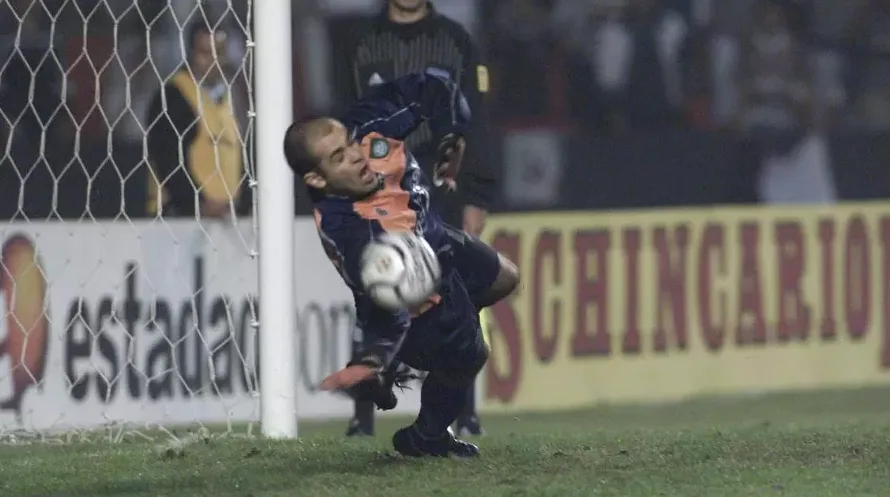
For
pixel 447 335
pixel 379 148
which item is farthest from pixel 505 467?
pixel 379 148

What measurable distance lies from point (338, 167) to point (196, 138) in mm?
2619

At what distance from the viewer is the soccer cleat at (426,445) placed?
5297mm

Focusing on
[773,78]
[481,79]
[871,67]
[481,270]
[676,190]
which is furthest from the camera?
[871,67]

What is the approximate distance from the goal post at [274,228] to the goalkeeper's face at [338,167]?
1.32 metres

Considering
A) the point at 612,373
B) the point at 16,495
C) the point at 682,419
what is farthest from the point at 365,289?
the point at 612,373

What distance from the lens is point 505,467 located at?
514 centimetres

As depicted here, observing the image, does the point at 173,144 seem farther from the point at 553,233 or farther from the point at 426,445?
the point at 426,445

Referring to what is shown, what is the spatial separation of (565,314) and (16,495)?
13.0 feet

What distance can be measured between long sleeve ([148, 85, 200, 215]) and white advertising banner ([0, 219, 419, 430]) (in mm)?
133

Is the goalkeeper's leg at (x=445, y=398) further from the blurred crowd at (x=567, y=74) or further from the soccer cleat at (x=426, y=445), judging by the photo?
the blurred crowd at (x=567, y=74)

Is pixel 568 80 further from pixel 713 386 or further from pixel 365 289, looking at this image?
pixel 365 289

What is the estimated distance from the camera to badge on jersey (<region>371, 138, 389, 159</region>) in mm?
4965

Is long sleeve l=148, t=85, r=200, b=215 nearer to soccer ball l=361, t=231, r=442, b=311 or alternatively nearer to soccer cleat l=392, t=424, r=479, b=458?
soccer cleat l=392, t=424, r=479, b=458

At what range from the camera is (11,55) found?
7422 mm
